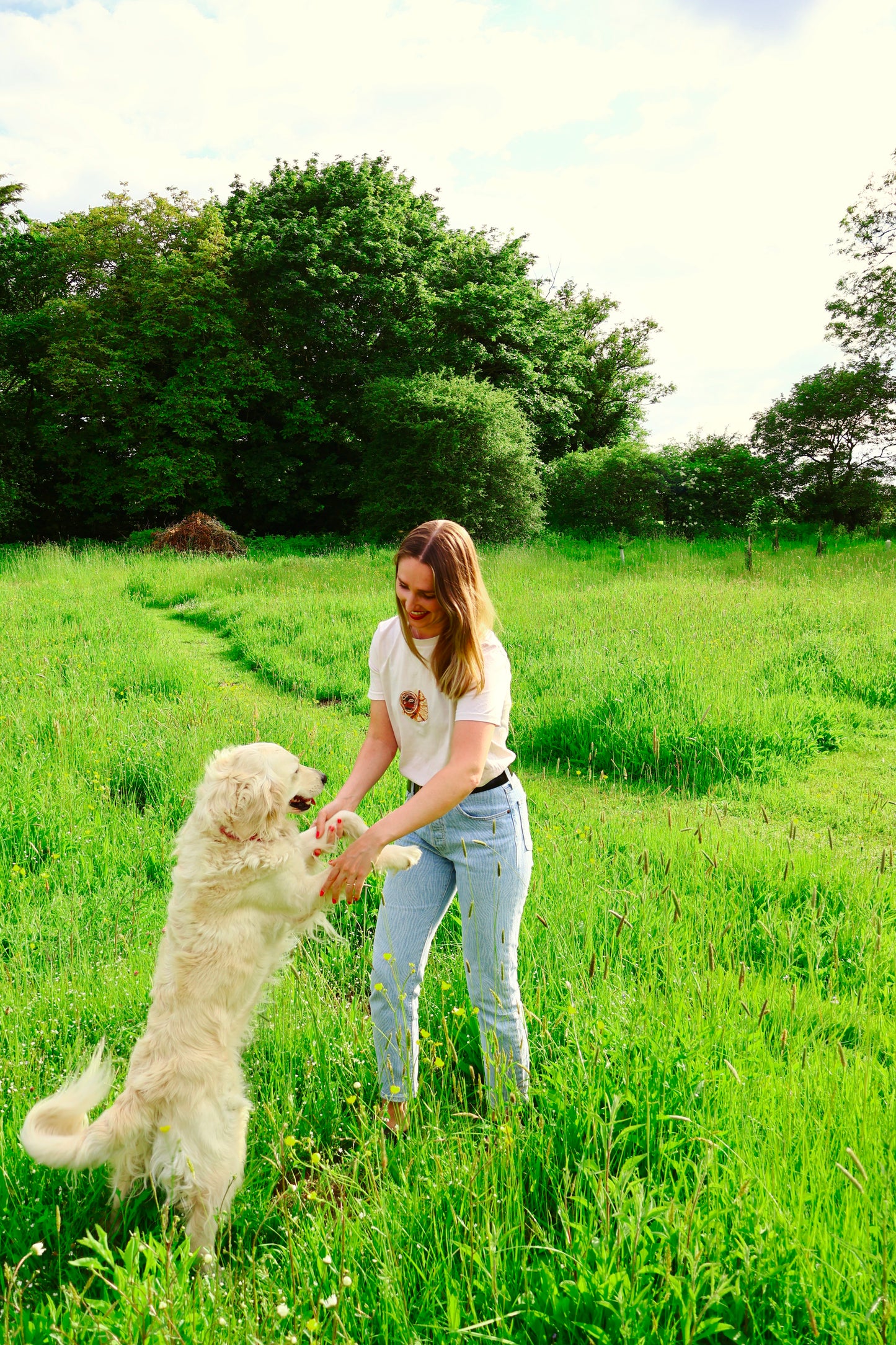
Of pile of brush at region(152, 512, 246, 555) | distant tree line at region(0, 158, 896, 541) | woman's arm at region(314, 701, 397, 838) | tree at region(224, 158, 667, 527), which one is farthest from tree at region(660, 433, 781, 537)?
woman's arm at region(314, 701, 397, 838)

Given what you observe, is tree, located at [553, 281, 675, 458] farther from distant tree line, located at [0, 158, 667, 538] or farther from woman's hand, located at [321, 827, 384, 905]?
woman's hand, located at [321, 827, 384, 905]

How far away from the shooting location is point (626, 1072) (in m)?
2.45

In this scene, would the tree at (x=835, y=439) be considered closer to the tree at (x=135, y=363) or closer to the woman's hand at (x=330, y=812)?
the tree at (x=135, y=363)

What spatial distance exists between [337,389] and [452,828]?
2895 centimetres

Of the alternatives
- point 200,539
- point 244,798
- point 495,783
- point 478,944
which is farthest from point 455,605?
point 200,539

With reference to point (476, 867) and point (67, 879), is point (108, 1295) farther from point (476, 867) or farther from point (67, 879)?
point (67, 879)

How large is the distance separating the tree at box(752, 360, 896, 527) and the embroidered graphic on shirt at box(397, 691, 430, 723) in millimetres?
23925

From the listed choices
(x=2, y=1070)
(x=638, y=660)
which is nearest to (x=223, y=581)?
(x=638, y=660)

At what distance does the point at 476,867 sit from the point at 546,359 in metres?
30.8

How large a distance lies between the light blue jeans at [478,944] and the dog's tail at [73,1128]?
2.92ft

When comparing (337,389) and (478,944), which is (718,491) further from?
(478,944)

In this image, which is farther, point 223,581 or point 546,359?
point 546,359

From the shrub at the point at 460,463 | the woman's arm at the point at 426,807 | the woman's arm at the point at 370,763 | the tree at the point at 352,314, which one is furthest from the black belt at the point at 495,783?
the tree at the point at 352,314

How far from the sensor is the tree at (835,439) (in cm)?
2288
